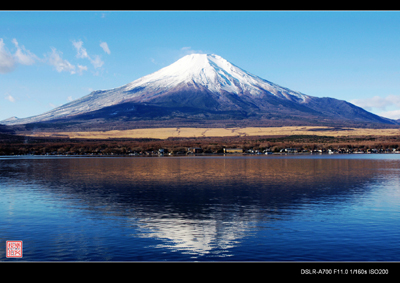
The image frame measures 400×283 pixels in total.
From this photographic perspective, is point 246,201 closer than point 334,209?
No

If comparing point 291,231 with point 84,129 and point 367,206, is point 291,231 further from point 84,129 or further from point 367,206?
point 84,129

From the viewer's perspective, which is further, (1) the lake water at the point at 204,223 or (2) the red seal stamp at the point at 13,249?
(1) the lake water at the point at 204,223

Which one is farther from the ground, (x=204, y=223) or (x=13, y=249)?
(x=13, y=249)

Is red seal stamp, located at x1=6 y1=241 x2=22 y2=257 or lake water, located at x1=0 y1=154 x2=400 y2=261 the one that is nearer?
red seal stamp, located at x1=6 y1=241 x2=22 y2=257

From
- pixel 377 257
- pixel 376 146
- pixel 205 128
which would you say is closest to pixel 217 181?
pixel 377 257

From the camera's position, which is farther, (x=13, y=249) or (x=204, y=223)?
(x=204, y=223)

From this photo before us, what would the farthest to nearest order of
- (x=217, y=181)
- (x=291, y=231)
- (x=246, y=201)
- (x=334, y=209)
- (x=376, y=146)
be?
1. (x=376, y=146)
2. (x=217, y=181)
3. (x=246, y=201)
4. (x=334, y=209)
5. (x=291, y=231)
